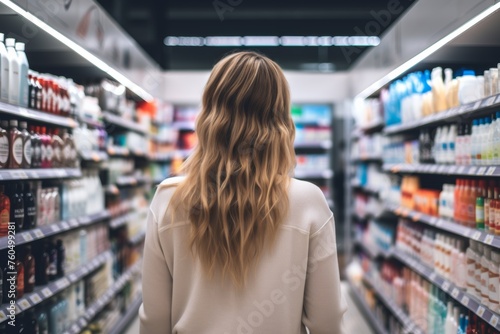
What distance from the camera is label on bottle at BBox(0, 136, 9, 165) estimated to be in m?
2.59

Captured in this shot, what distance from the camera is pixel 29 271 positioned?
2951 millimetres

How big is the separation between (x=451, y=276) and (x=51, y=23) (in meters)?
2.88

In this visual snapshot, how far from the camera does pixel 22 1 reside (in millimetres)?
2574

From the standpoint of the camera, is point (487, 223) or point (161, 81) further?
point (161, 81)

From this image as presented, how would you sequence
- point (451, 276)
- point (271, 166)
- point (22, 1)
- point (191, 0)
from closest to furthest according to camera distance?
point (271, 166)
point (22, 1)
point (451, 276)
point (191, 0)

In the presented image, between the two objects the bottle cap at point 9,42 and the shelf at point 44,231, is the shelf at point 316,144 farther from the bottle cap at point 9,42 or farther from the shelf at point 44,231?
the bottle cap at point 9,42

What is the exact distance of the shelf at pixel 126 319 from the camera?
4.97 metres

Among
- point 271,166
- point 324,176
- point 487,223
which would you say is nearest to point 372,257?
point 324,176

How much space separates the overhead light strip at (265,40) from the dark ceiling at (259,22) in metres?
0.17

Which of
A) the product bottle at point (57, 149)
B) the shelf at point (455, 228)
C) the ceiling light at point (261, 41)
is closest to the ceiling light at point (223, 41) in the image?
the ceiling light at point (261, 41)

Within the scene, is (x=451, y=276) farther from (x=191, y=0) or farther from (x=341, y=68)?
(x=341, y=68)

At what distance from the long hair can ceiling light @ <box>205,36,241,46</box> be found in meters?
9.09

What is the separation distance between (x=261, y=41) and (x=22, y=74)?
27.1 feet

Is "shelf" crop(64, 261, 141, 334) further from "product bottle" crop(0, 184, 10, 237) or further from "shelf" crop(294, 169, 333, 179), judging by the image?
"shelf" crop(294, 169, 333, 179)
